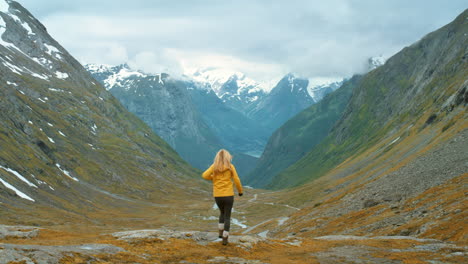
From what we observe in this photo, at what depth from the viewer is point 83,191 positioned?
19300 cm

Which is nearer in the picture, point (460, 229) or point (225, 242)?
point (225, 242)

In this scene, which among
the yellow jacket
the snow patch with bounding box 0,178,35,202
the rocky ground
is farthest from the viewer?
the snow patch with bounding box 0,178,35,202

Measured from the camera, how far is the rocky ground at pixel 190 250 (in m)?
20.2

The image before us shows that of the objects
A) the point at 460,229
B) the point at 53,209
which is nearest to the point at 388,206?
the point at 460,229

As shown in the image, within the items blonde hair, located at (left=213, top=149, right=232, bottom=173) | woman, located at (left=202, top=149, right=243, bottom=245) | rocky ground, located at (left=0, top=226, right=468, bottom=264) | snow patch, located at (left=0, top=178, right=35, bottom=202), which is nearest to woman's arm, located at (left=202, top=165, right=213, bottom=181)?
woman, located at (left=202, top=149, right=243, bottom=245)

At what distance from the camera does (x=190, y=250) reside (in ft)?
84.0

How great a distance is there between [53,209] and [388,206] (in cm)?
10801

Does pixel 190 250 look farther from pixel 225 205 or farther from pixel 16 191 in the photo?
pixel 16 191

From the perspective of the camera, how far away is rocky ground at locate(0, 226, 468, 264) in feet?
66.3

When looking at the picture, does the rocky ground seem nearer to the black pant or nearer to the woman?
the black pant

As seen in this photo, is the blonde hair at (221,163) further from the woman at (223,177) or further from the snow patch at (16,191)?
the snow patch at (16,191)

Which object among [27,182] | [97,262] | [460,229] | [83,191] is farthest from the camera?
[83,191]

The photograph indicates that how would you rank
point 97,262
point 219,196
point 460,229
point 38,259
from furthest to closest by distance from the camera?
point 460,229 → point 219,196 → point 97,262 → point 38,259

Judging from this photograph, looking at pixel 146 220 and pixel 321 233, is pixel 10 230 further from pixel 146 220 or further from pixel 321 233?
pixel 146 220
